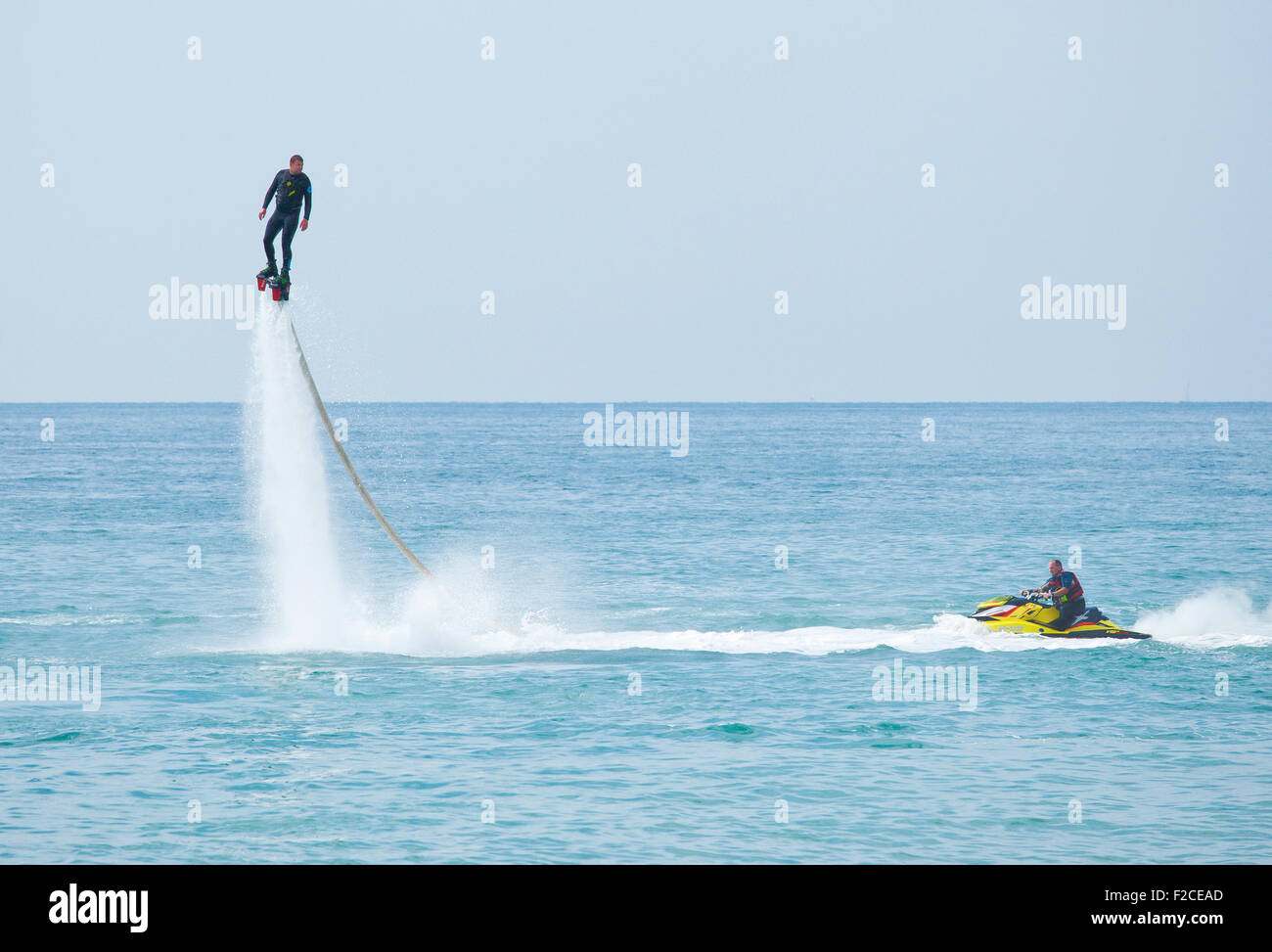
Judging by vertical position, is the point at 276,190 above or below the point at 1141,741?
above

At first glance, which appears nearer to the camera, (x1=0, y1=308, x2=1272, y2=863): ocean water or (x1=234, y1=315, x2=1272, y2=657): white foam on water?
(x1=0, y1=308, x2=1272, y2=863): ocean water

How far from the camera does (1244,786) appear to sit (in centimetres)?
2194

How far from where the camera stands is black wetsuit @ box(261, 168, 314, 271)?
2172cm

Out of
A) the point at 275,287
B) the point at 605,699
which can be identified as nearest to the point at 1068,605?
the point at 605,699

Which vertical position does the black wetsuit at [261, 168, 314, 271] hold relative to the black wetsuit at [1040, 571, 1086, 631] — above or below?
above

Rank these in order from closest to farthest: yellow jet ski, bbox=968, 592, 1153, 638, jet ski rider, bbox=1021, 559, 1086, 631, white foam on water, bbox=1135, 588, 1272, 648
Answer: jet ski rider, bbox=1021, 559, 1086, 631, yellow jet ski, bbox=968, 592, 1153, 638, white foam on water, bbox=1135, 588, 1272, 648

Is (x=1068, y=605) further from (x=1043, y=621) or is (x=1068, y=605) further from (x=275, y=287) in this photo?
(x=275, y=287)

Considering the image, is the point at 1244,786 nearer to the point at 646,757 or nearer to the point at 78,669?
the point at 646,757

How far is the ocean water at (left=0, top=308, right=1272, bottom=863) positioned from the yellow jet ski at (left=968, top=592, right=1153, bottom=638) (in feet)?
1.35

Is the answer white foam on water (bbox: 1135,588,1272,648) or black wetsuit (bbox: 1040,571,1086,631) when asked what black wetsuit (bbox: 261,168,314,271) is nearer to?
black wetsuit (bbox: 1040,571,1086,631)

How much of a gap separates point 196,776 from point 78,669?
9685 mm

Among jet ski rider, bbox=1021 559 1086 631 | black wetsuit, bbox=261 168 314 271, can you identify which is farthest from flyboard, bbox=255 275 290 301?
jet ski rider, bbox=1021 559 1086 631

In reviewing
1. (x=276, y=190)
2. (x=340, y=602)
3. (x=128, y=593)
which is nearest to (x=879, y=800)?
(x=276, y=190)
